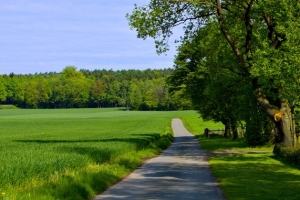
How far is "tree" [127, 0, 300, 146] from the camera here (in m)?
24.0

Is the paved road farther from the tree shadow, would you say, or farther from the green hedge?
the green hedge

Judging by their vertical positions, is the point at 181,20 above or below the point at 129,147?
above

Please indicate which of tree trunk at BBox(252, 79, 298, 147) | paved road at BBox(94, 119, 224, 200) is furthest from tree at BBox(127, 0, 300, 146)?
paved road at BBox(94, 119, 224, 200)

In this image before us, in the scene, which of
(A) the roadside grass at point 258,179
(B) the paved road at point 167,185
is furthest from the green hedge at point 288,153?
(B) the paved road at point 167,185

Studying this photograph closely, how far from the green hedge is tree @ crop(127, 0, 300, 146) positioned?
87 centimetres

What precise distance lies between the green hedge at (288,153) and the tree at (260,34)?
0.87m

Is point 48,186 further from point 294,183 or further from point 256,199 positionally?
point 294,183

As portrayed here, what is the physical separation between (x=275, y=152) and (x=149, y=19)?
1231cm

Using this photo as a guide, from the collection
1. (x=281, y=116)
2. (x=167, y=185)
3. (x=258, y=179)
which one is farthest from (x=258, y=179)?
(x=281, y=116)

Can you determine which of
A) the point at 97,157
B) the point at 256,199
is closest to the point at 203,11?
the point at 97,157

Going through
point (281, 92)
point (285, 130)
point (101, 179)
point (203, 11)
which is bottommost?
point (101, 179)

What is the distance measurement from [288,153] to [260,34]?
25.9ft

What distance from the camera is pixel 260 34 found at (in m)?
27.3

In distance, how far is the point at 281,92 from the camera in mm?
26609
